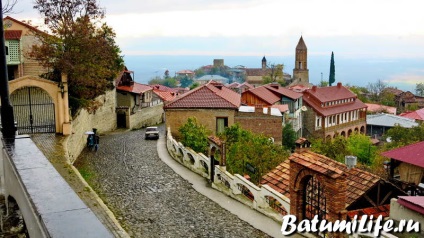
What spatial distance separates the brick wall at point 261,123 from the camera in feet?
121

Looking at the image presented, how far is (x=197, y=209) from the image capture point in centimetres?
1575

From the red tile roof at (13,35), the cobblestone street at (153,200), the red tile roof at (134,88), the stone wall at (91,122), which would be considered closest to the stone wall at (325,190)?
the cobblestone street at (153,200)

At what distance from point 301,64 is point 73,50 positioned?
97.1 metres

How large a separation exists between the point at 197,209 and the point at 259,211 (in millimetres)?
2118

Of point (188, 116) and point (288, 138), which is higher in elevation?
point (188, 116)

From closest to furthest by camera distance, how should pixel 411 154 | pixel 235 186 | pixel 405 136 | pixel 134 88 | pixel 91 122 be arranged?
1. pixel 235 186
2. pixel 411 154
3. pixel 91 122
4. pixel 405 136
5. pixel 134 88

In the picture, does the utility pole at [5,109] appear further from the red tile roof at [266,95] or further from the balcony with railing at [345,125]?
the balcony with railing at [345,125]

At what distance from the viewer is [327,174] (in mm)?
11203

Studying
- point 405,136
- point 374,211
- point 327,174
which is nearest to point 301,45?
point 405,136

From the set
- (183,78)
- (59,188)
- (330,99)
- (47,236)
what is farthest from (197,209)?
(183,78)

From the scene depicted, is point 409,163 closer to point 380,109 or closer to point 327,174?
point 327,174


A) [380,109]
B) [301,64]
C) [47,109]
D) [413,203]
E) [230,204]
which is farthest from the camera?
[301,64]

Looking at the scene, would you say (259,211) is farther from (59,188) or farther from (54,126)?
(54,126)

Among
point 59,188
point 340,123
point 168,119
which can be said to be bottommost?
point 340,123
